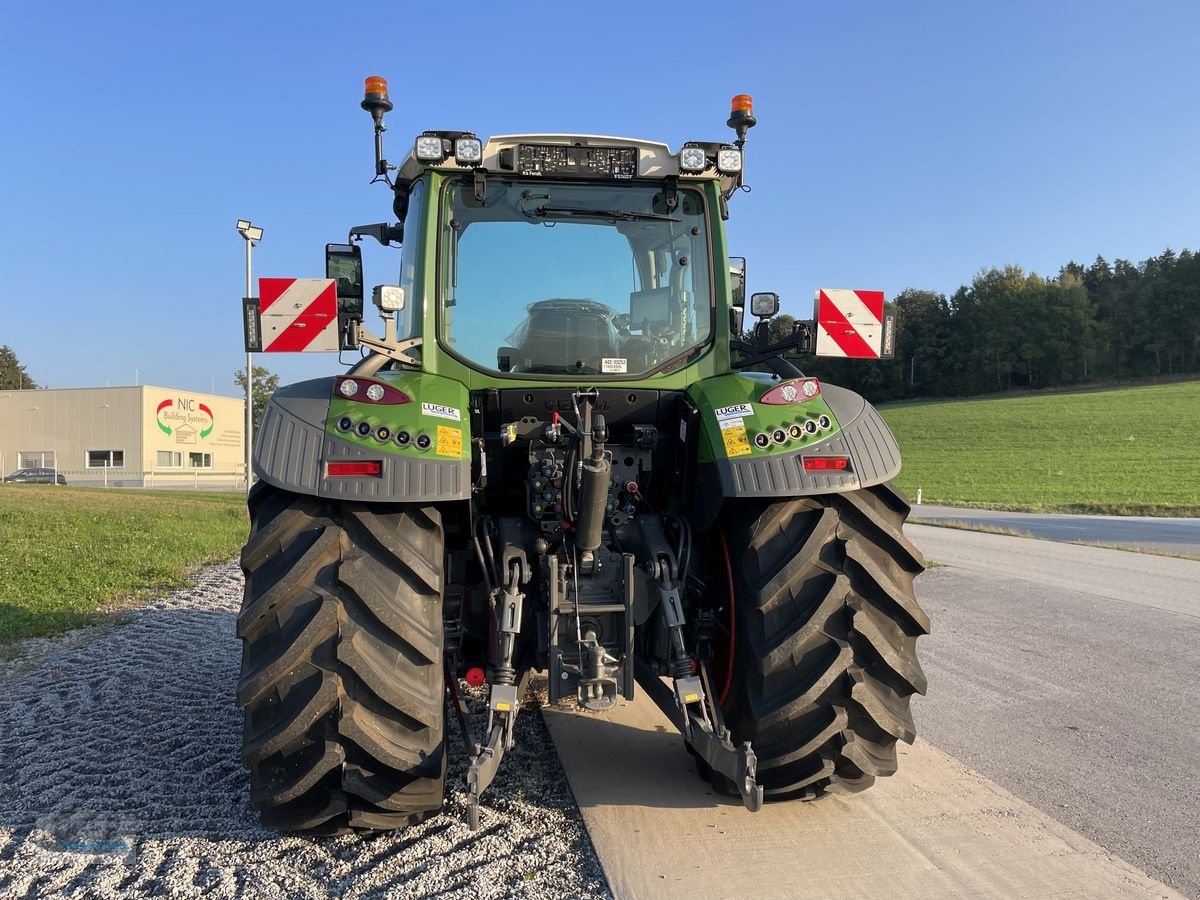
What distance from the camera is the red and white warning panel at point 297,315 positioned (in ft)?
11.4

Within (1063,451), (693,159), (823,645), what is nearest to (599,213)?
(693,159)

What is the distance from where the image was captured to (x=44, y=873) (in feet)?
8.73

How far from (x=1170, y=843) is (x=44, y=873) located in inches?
154

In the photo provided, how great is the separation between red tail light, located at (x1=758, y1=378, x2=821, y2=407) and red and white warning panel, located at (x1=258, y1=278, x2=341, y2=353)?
6.08ft

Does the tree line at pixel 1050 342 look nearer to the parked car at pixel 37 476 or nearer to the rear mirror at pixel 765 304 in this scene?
the parked car at pixel 37 476

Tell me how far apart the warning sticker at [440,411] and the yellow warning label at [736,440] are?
1.02 meters

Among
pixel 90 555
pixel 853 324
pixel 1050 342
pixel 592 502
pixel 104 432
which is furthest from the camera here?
pixel 1050 342

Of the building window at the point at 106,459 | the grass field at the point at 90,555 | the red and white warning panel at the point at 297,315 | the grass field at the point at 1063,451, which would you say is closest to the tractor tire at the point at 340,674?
the red and white warning panel at the point at 297,315

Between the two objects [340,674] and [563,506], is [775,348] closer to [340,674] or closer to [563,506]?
[563,506]

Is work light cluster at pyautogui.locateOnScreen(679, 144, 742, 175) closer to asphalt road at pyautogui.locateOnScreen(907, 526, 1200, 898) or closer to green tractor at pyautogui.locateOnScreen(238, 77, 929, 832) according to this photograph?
green tractor at pyautogui.locateOnScreen(238, 77, 929, 832)

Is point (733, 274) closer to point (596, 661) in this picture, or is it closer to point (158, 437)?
point (596, 661)

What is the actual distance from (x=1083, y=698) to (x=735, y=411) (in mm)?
→ 3317

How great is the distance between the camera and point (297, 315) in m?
3.52

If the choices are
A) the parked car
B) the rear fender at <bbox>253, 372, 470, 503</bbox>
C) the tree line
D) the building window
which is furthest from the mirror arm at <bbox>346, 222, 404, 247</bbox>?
the tree line
